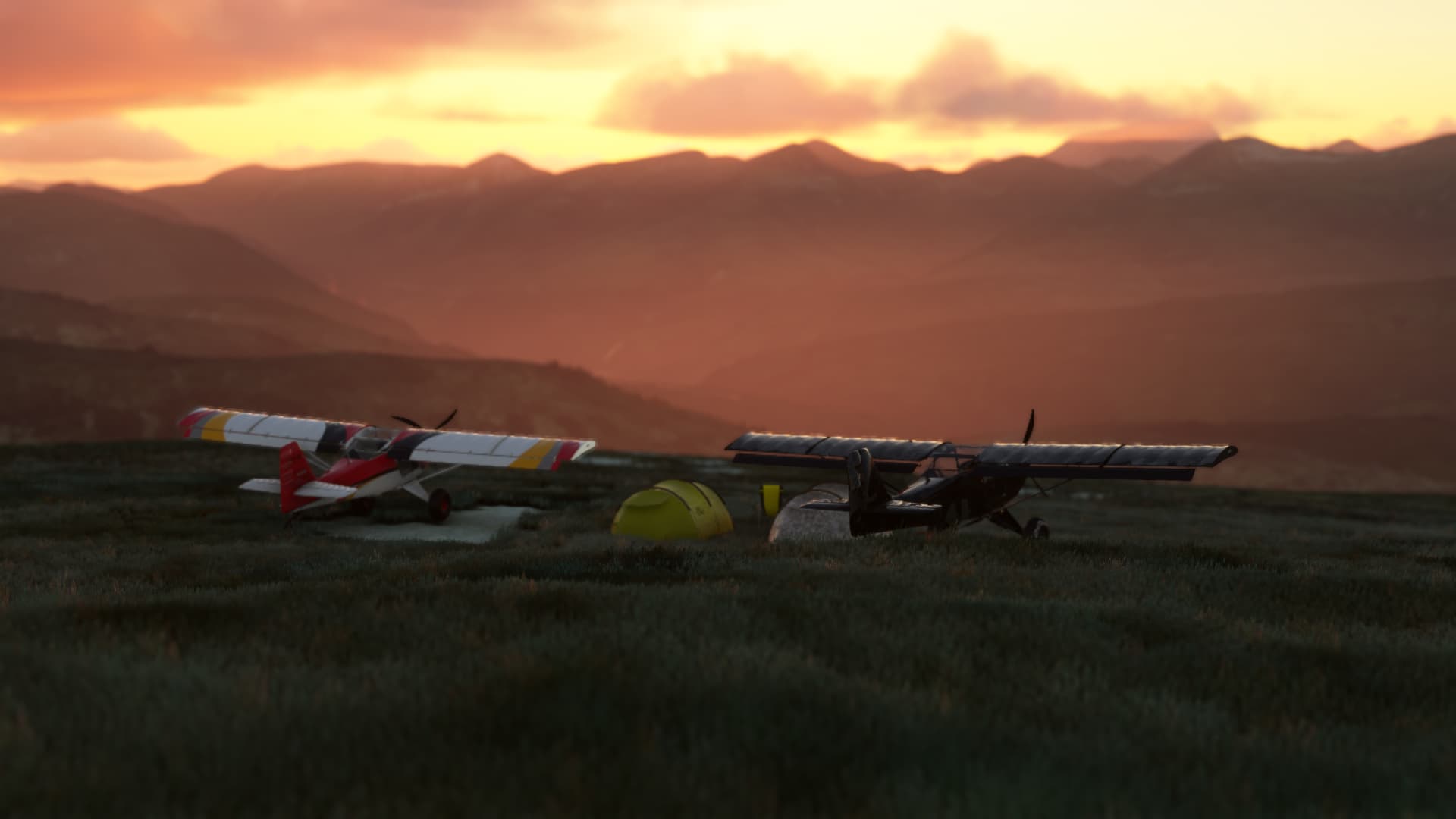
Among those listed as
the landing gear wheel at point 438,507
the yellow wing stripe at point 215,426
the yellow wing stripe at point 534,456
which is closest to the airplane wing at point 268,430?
the yellow wing stripe at point 215,426

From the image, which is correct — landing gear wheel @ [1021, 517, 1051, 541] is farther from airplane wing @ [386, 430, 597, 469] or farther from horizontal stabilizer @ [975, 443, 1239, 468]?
airplane wing @ [386, 430, 597, 469]

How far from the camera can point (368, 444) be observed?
28719mm

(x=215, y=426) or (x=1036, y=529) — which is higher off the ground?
(x=215, y=426)

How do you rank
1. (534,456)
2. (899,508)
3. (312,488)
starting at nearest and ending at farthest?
(899,508) < (312,488) < (534,456)

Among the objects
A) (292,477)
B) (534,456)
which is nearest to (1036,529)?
(534,456)

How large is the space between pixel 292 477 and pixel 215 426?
6556 mm

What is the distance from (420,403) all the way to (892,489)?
124025mm

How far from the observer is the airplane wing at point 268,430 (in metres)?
29.8

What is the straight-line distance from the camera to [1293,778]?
22.6 ft

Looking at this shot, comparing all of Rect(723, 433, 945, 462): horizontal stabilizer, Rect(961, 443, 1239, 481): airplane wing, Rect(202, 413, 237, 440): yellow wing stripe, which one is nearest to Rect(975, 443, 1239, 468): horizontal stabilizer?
Rect(961, 443, 1239, 481): airplane wing

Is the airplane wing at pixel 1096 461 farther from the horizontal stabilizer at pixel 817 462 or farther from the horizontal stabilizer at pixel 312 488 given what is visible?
the horizontal stabilizer at pixel 312 488

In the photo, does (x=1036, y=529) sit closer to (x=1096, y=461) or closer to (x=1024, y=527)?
(x=1024, y=527)

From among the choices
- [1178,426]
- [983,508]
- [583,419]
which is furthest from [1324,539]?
[1178,426]

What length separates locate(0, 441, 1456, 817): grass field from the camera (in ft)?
20.8
